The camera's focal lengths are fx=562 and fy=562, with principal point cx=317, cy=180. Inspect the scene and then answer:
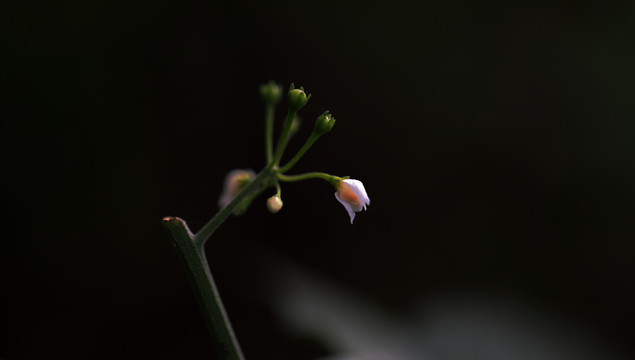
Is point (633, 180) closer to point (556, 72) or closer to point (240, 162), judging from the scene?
point (556, 72)

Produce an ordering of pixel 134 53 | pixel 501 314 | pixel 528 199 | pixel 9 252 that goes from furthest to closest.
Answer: pixel 528 199, pixel 134 53, pixel 9 252, pixel 501 314

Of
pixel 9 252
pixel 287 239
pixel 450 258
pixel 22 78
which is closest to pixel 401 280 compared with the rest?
Result: pixel 450 258

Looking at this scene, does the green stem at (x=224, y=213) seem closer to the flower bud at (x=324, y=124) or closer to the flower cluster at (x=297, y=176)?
the flower cluster at (x=297, y=176)

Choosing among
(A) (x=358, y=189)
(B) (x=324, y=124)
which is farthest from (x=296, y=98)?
(A) (x=358, y=189)

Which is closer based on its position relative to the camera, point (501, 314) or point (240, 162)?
point (501, 314)

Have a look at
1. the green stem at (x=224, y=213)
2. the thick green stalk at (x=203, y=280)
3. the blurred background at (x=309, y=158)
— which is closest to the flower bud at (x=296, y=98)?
the green stem at (x=224, y=213)

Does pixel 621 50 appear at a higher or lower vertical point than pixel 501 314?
higher

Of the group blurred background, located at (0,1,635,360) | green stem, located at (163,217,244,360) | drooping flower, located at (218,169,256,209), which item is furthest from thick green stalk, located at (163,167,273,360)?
blurred background, located at (0,1,635,360)

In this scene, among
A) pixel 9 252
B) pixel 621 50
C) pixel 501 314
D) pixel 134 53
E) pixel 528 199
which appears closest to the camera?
pixel 501 314
